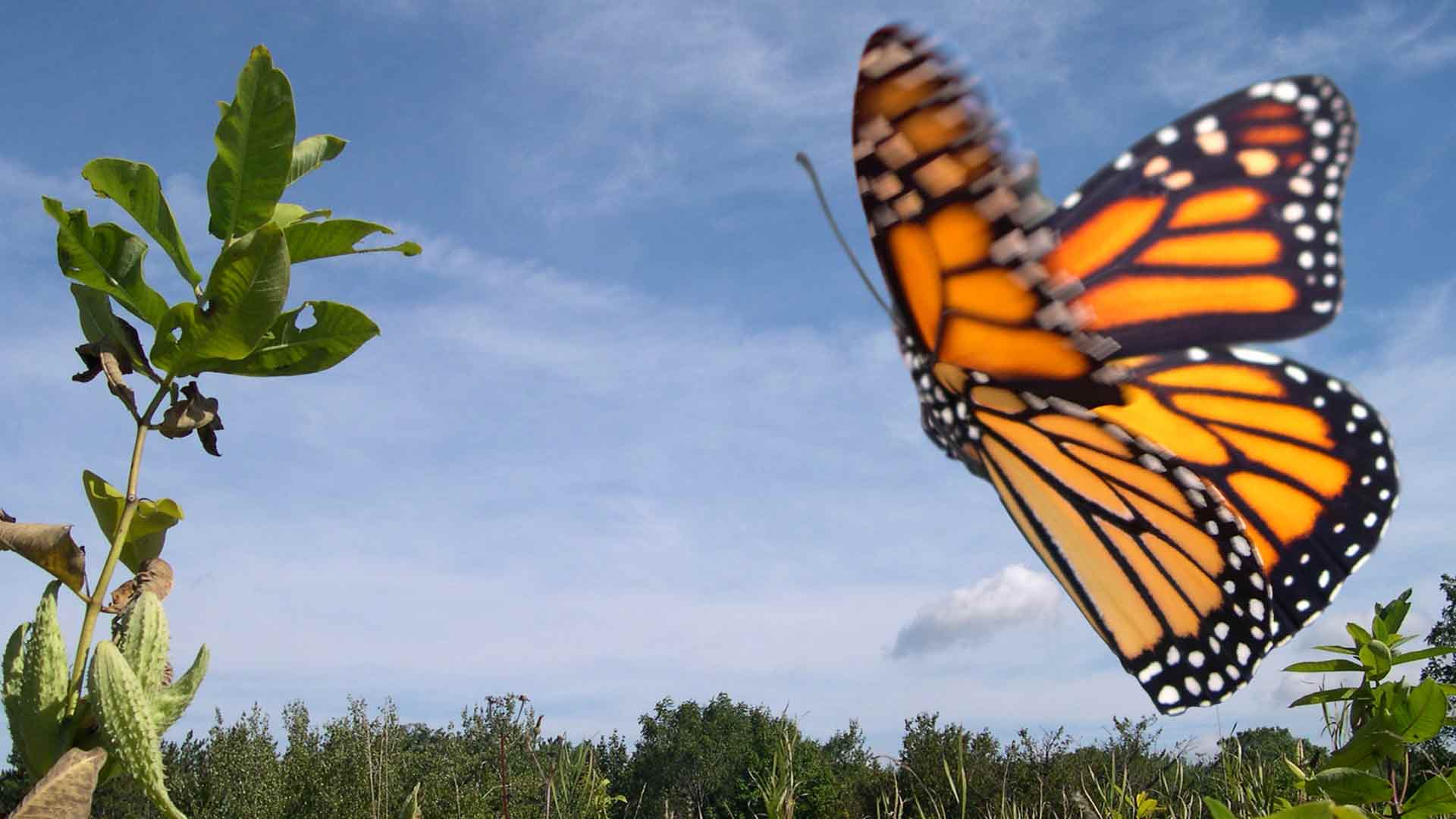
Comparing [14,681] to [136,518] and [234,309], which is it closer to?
[136,518]

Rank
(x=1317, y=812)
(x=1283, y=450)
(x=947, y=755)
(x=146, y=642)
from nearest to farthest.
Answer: (x=1317, y=812) → (x=146, y=642) → (x=1283, y=450) → (x=947, y=755)

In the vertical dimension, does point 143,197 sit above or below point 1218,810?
above

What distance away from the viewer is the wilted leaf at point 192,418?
1.48 metres

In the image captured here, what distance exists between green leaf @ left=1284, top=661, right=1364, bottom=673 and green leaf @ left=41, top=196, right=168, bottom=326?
79.7 inches

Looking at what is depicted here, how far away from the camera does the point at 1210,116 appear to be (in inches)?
63.4

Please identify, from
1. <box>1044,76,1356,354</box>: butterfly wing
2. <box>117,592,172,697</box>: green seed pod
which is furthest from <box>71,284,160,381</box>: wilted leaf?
<box>1044,76,1356,354</box>: butterfly wing

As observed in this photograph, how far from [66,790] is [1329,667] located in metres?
1.96

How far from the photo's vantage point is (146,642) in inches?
52.9

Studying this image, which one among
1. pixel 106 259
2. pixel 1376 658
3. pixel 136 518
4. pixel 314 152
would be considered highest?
pixel 314 152

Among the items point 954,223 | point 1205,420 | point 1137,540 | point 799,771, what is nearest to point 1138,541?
point 1137,540

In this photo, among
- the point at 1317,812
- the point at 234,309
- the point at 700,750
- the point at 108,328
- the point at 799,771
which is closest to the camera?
the point at 1317,812

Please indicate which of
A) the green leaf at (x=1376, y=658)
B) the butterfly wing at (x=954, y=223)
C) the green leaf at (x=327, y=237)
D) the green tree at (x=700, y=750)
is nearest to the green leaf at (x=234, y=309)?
the green leaf at (x=327, y=237)

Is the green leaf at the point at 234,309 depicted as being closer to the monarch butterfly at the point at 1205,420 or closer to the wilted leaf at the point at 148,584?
the wilted leaf at the point at 148,584

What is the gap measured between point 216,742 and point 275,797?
3.12 meters
